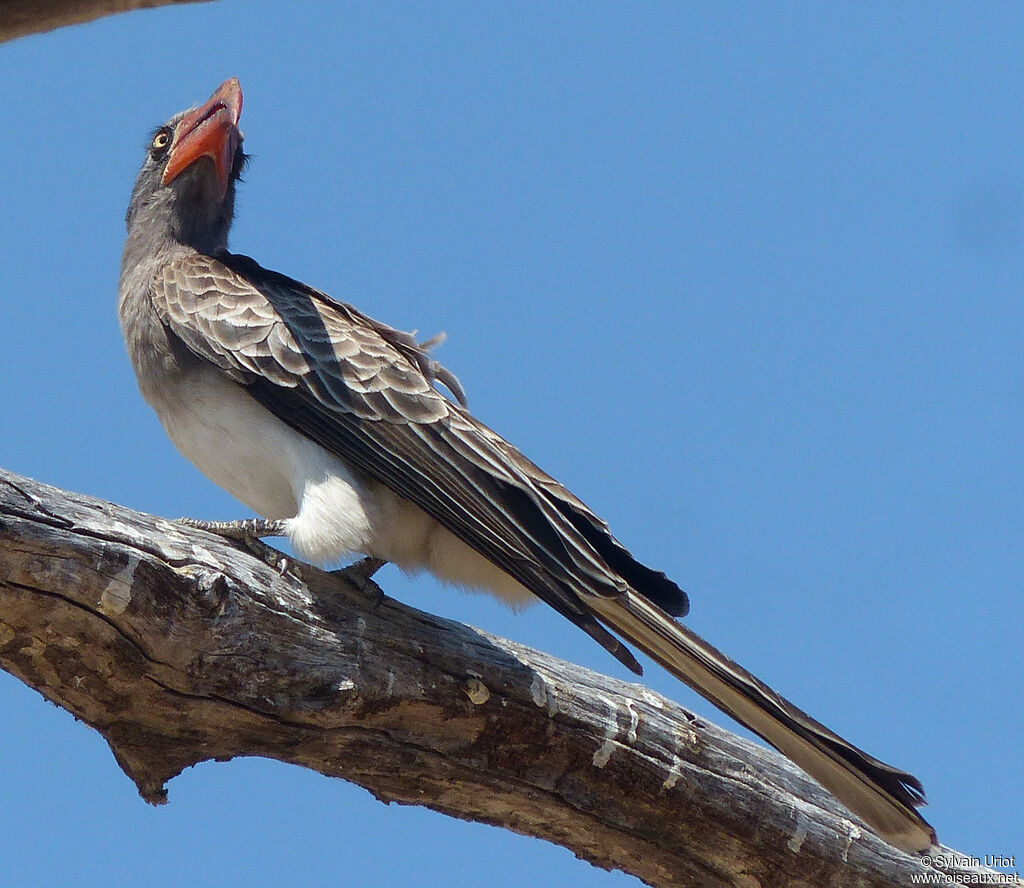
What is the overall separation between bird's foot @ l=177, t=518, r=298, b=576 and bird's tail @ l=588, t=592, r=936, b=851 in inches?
72.1

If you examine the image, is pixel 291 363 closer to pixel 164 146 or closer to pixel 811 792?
pixel 164 146

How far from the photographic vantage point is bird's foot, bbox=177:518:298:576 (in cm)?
554

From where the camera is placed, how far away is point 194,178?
26.9 ft

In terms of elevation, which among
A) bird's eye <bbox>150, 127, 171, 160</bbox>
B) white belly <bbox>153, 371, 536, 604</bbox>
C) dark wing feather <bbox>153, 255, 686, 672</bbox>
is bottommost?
white belly <bbox>153, 371, 536, 604</bbox>

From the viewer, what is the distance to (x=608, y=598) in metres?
5.66

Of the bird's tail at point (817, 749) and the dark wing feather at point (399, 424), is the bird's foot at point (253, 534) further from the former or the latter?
the bird's tail at point (817, 749)

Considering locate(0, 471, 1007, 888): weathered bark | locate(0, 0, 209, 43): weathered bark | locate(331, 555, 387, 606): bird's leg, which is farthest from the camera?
locate(331, 555, 387, 606): bird's leg

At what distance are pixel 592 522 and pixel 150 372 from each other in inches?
104

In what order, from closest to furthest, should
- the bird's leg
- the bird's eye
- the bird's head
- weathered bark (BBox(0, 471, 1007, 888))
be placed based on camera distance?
1. weathered bark (BBox(0, 471, 1007, 888))
2. the bird's leg
3. the bird's head
4. the bird's eye

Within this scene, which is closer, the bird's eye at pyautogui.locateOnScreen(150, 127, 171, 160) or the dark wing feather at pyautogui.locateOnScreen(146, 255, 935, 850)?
the dark wing feather at pyautogui.locateOnScreen(146, 255, 935, 850)

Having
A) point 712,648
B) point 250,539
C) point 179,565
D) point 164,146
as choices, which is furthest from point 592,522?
point 164,146

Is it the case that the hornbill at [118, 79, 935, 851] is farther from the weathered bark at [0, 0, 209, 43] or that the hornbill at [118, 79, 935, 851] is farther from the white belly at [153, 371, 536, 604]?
the weathered bark at [0, 0, 209, 43]

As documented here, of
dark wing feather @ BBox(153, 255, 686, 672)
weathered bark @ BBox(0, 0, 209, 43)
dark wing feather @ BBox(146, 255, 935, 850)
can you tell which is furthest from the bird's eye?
weathered bark @ BBox(0, 0, 209, 43)

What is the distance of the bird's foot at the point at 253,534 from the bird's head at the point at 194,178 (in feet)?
9.48
